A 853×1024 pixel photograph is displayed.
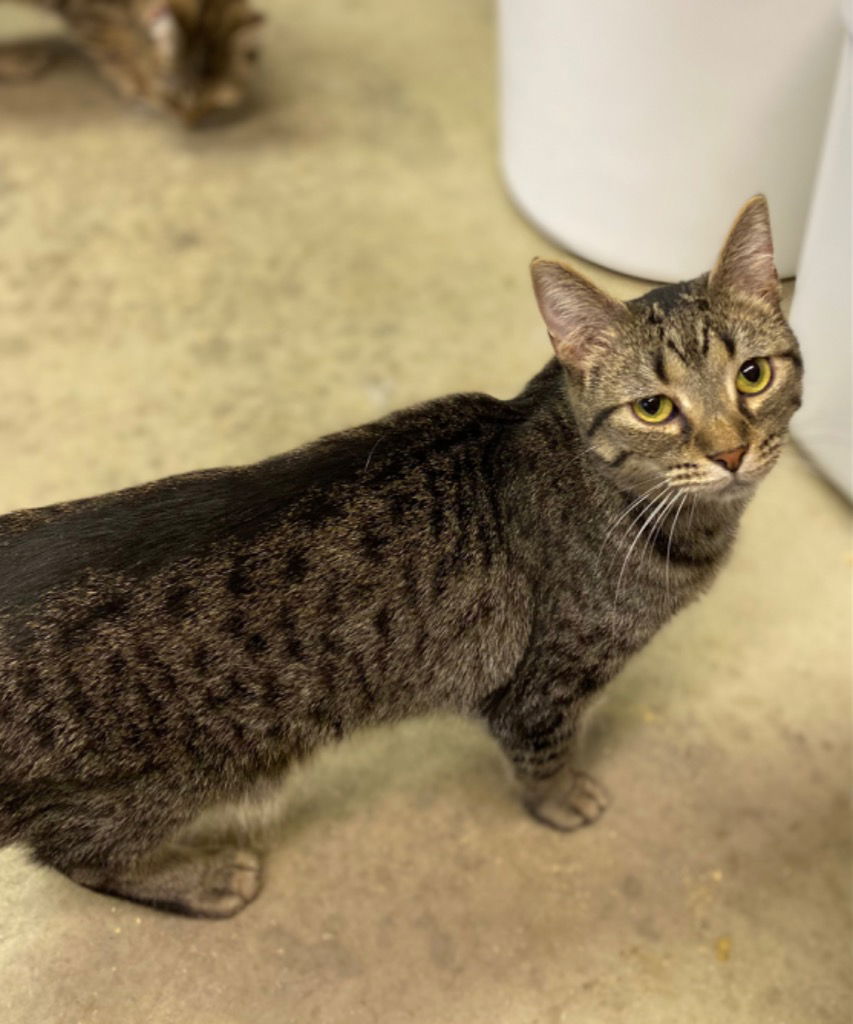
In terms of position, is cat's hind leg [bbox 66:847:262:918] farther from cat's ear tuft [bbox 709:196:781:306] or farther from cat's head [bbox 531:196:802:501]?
cat's ear tuft [bbox 709:196:781:306]

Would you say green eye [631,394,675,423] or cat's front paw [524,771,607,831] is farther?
cat's front paw [524,771,607,831]

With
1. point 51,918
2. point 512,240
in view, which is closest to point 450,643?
point 51,918

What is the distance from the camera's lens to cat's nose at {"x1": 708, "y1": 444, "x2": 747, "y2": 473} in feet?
4.17

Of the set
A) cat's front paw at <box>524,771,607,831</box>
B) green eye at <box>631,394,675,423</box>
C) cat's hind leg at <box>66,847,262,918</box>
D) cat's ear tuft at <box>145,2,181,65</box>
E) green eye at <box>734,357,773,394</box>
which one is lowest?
cat's hind leg at <box>66,847,262,918</box>

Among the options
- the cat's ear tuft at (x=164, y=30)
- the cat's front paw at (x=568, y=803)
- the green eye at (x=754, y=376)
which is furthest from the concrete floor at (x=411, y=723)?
the green eye at (x=754, y=376)

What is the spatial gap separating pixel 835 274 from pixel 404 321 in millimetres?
946

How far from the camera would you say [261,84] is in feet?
9.59

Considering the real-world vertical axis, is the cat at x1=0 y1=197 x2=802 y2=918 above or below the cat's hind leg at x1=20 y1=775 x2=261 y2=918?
above

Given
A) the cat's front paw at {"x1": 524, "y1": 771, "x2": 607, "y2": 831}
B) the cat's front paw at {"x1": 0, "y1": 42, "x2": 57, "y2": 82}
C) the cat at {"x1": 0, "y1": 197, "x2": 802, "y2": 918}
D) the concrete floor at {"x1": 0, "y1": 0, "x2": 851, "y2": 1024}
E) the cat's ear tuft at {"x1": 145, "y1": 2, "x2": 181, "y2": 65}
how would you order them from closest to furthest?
1. the cat at {"x1": 0, "y1": 197, "x2": 802, "y2": 918}
2. the concrete floor at {"x1": 0, "y1": 0, "x2": 851, "y2": 1024}
3. the cat's front paw at {"x1": 524, "y1": 771, "x2": 607, "y2": 831}
4. the cat's ear tuft at {"x1": 145, "y1": 2, "x2": 181, "y2": 65}
5. the cat's front paw at {"x1": 0, "y1": 42, "x2": 57, "y2": 82}

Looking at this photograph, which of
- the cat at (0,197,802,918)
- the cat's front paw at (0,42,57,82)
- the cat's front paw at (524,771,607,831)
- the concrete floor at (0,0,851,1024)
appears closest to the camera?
the cat at (0,197,802,918)

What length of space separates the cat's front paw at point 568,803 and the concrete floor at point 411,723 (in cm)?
2

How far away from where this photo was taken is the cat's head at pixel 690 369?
4.19ft

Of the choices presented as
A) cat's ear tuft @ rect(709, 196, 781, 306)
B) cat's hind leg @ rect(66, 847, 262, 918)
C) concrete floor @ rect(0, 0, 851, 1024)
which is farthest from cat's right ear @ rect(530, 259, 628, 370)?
cat's hind leg @ rect(66, 847, 262, 918)

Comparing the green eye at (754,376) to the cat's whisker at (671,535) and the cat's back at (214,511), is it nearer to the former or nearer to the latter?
the cat's whisker at (671,535)
